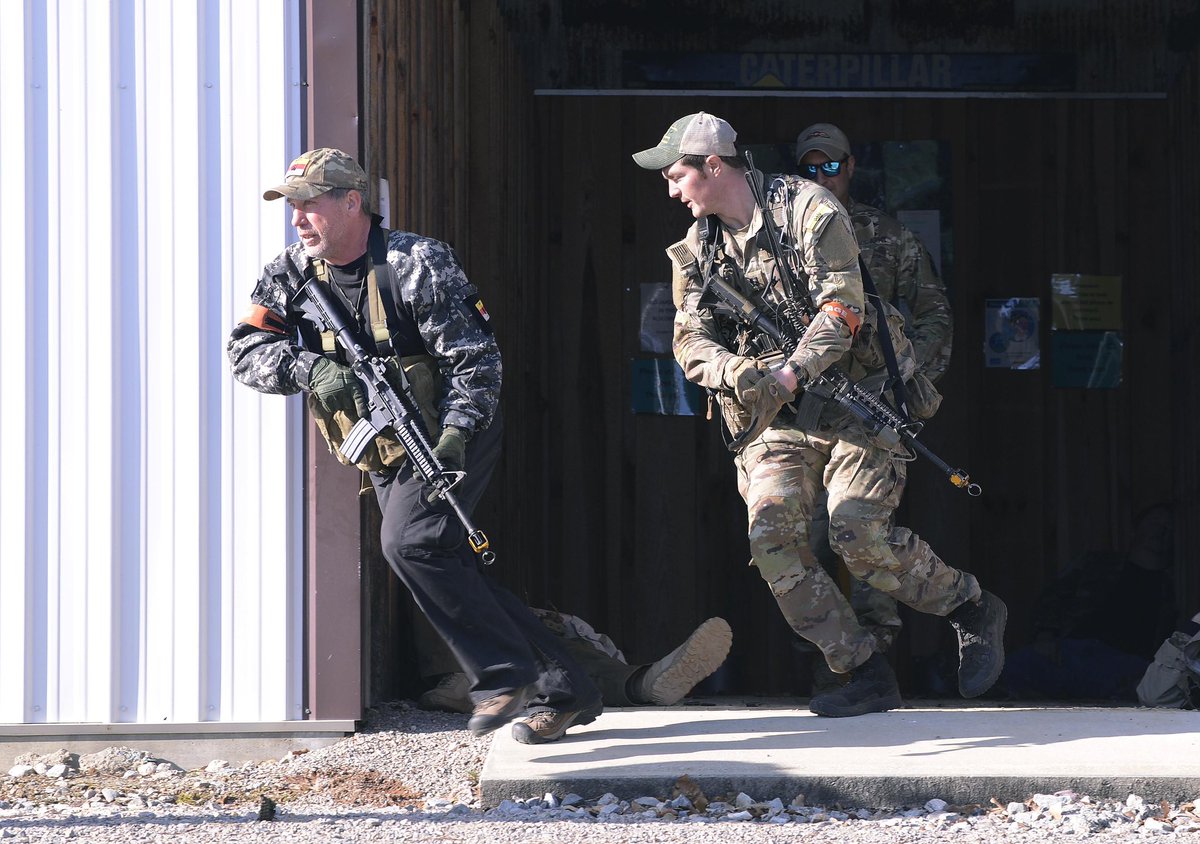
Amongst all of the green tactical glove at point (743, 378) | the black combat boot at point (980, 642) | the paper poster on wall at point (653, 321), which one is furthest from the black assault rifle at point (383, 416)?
the paper poster on wall at point (653, 321)

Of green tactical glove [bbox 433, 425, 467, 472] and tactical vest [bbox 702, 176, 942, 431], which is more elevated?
tactical vest [bbox 702, 176, 942, 431]

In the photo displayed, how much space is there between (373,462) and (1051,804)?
2.13 meters

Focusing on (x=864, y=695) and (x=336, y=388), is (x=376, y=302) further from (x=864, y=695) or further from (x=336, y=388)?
(x=864, y=695)

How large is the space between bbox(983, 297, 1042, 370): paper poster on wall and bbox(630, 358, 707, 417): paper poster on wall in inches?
61.0

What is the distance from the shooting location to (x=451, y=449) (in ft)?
13.9

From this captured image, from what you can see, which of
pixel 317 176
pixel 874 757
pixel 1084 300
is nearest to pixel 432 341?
pixel 317 176

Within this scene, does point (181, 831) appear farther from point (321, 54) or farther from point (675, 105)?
point (675, 105)

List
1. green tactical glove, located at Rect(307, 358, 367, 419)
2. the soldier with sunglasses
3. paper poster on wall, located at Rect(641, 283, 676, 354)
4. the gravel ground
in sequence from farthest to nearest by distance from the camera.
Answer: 1. paper poster on wall, located at Rect(641, 283, 676, 354)
2. the soldier with sunglasses
3. green tactical glove, located at Rect(307, 358, 367, 419)
4. the gravel ground

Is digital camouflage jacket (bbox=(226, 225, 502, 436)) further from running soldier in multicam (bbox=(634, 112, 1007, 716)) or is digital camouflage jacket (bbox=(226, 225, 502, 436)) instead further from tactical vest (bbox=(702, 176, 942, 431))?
tactical vest (bbox=(702, 176, 942, 431))

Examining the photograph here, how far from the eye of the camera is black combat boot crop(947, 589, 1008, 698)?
4.87 m

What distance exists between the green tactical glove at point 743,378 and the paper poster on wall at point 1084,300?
146 inches

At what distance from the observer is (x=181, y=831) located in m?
3.96

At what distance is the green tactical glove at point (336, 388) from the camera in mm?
4309

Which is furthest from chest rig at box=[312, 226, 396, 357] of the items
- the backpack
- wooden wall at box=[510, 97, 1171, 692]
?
wooden wall at box=[510, 97, 1171, 692]
